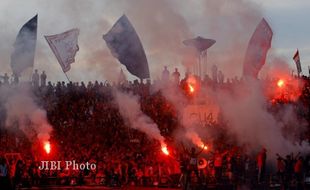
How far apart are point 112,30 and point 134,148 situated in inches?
200

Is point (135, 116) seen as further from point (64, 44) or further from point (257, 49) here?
point (257, 49)

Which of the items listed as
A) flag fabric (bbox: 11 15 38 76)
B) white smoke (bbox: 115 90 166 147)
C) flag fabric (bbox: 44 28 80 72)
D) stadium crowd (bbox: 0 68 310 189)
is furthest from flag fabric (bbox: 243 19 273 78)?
flag fabric (bbox: 11 15 38 76)

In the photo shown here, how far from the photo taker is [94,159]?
2430 centimetres

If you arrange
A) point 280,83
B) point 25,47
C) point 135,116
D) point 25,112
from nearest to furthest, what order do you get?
point 135,116 < point 25,112 < point 280,83 < point 25,47

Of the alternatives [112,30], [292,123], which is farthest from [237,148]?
[112,30]

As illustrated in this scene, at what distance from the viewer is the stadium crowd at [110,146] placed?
21781 mm

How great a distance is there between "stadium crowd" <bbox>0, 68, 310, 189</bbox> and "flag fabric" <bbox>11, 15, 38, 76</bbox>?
0.91 metres

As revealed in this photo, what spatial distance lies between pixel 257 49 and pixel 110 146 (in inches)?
318

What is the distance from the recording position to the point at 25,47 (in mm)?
26250

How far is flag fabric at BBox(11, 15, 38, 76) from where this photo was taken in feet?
84.4

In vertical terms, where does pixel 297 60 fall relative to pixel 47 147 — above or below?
above

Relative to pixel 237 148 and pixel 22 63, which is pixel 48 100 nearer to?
pixel 22 63

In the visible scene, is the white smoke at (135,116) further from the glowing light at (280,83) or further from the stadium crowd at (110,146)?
the glowing light at (280,83)

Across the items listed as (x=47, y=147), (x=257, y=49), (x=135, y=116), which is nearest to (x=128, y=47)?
(x=135, y=116)
